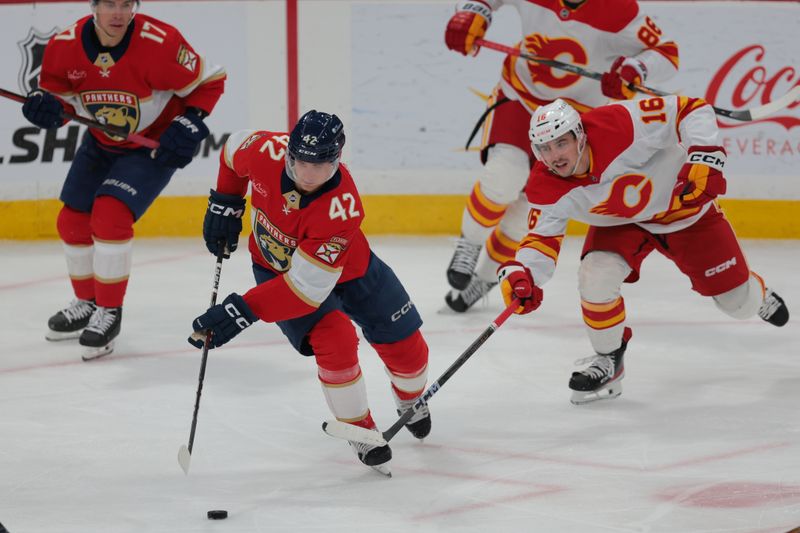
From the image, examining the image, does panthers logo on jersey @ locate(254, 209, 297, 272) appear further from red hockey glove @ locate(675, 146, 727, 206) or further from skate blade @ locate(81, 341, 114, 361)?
skate blade @ locate(81, 341, 114, 361)

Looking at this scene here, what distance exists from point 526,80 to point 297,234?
1807mm

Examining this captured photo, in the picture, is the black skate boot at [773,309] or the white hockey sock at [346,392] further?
the black skate boot at [773,309]

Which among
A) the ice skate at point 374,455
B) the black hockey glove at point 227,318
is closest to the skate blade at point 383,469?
the ice skate at point 374,455

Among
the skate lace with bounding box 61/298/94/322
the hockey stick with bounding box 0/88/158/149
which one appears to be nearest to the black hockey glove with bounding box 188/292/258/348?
the hockey stick with bounding box 0/88/158/149

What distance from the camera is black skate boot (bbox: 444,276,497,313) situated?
4.46 meters

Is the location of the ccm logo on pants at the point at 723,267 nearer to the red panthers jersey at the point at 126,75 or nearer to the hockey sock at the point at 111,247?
the red panthers jersey at the point at 126,75

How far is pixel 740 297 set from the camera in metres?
3.52

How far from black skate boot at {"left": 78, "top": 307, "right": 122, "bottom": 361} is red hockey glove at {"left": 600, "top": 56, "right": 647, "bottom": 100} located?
1790 mm

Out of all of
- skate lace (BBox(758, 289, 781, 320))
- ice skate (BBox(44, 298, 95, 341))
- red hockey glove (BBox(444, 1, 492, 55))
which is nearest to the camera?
skate lace (BBox(758, 289, 781, 320))

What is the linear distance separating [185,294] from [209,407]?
1.37m

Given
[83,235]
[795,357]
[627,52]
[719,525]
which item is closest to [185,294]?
[83,235]

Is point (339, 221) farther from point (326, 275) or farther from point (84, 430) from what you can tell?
point (84, 430)

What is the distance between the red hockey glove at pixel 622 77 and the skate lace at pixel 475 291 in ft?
2.80

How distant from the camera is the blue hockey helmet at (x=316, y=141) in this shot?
2560mm
